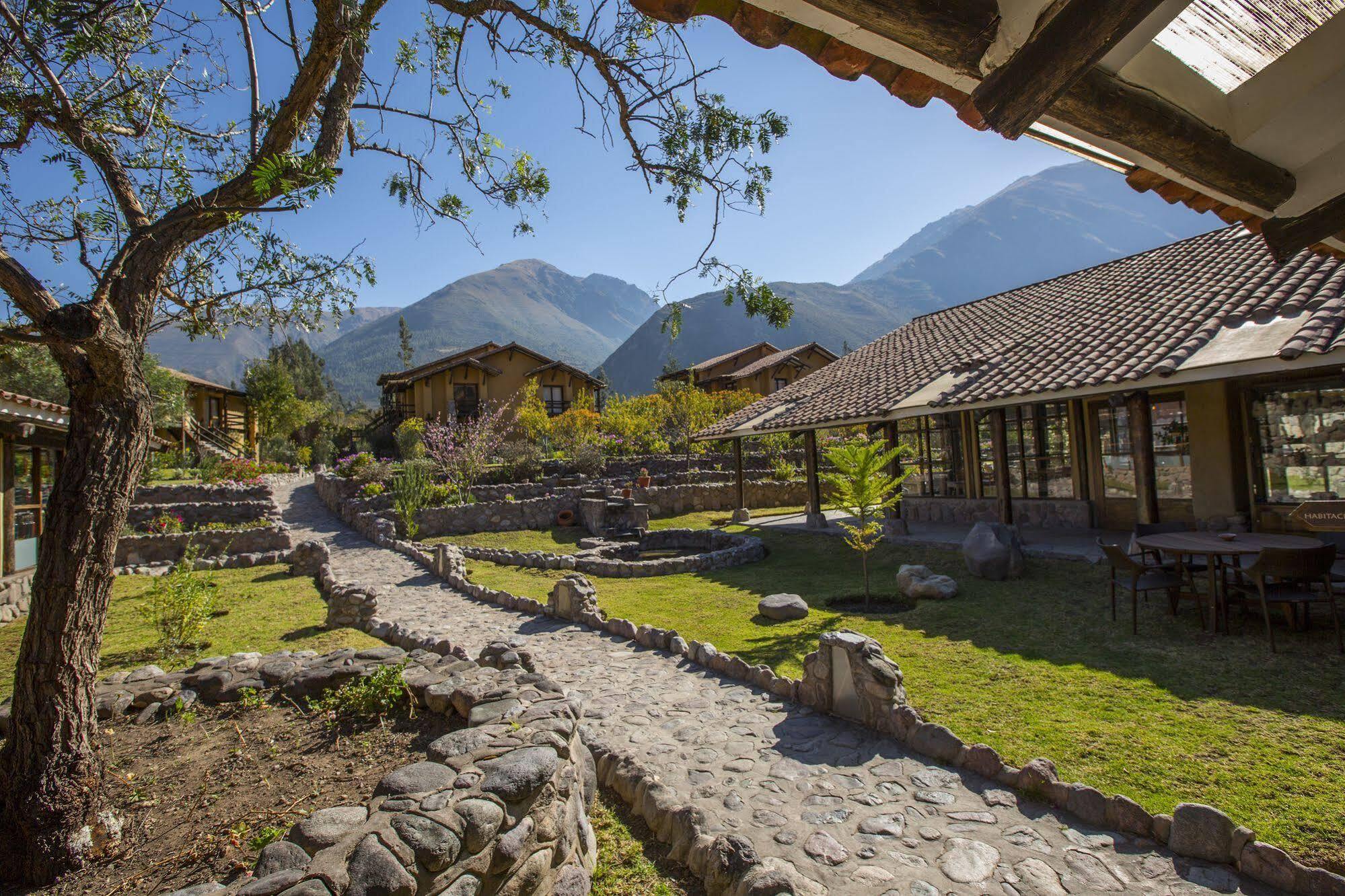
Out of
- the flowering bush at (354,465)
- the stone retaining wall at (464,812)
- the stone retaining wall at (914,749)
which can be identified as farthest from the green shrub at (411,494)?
the stone retaining wall at (914,749)

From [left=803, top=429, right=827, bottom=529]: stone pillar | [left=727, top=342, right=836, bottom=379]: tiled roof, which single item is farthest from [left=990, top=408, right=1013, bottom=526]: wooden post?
Result: [left=727, top=342, right=836, bottom=379]: tiled roof

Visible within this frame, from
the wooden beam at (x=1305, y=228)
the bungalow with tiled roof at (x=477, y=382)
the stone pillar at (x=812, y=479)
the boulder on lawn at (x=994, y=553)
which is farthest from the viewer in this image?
the bungalow with tiled roof at (x=477, y=382)

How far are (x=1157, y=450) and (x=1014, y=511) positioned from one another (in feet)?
9.06

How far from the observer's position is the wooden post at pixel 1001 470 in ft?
36.8

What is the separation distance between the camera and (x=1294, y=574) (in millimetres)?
5793

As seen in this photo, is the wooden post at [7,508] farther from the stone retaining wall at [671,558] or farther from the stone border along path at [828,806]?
the stone border along path at [828,806]

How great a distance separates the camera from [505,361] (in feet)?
128

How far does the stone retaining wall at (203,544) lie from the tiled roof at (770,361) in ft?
94.7

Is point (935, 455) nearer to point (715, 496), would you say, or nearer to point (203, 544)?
point (715, 496)

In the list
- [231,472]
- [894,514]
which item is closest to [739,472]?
[894,514]

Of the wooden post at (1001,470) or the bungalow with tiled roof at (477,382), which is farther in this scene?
the bungalow with tiled roof at (477,382)

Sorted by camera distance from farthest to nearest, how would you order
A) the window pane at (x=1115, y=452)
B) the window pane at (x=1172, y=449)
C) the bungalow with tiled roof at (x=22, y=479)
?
the window pane at (x=1115, y=452), the window pane at (x=1172, y=449), the bungalow with tiled roof at (x=22, y=479)

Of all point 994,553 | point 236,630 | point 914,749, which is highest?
point 994,553

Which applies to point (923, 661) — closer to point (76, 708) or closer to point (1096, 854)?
point (1096, 854)
